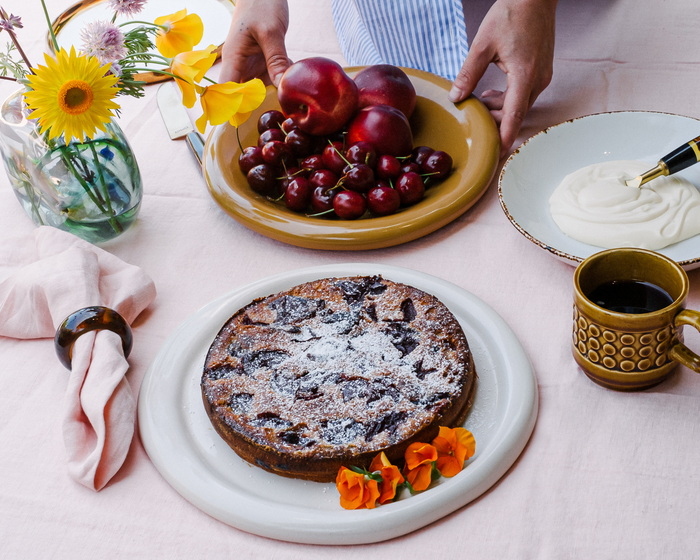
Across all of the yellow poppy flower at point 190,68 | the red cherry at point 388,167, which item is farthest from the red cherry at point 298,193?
the yellow poppy flower at point 190,68

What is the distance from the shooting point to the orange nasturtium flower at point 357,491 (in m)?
0.72

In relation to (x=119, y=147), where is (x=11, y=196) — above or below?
below

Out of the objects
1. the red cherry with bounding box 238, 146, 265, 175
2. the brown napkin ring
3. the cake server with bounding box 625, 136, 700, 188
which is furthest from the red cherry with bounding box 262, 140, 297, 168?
the cake server with bounding box 625, 136, 700, 188

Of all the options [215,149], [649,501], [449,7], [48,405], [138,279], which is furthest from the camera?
[449,7]

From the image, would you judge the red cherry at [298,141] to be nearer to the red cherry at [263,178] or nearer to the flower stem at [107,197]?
the red cherry at [263,178]

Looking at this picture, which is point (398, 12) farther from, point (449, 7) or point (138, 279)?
point (138, 279)

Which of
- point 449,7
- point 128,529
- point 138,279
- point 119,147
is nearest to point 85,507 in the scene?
point 128,529

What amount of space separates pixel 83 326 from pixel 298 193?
0.43 meters

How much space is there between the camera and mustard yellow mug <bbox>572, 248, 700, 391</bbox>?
762 mm

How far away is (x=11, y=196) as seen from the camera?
131cm

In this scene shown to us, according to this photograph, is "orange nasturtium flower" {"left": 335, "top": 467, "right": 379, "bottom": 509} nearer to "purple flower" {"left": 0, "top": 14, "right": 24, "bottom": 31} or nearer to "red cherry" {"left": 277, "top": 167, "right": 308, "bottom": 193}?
"red cherry" {"left": 277, "top": 167, "right": 308, "bottom": 193}

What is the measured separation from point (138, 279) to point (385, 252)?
42 cm

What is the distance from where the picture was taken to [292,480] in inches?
31.0

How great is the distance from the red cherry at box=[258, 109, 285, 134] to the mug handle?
84cm
